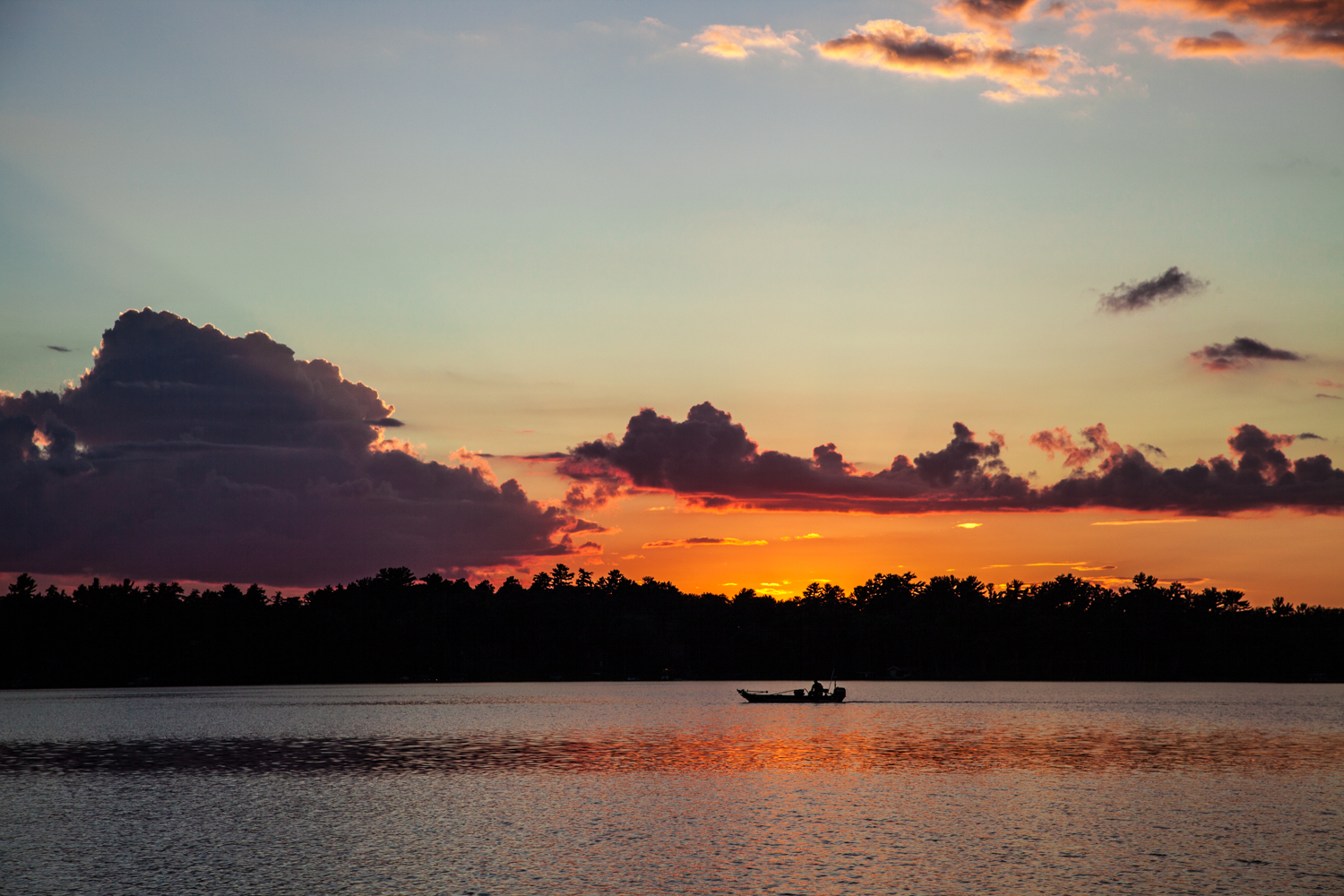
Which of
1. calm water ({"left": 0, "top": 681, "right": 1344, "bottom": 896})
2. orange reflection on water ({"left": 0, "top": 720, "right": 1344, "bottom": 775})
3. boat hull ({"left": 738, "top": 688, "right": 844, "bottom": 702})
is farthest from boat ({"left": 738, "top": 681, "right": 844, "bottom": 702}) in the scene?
orange reflection on water ({"left": 0, "top": 720, "right": 1344, "bottom": 775})

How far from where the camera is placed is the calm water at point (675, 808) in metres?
34.9

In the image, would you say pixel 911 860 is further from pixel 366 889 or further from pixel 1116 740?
pixel 1116 740

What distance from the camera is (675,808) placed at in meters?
49.6

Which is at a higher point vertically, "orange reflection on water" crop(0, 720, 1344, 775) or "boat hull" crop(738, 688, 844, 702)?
"orange reflection on water" crop(0, 720, 1344, 775)

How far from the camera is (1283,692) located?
188m

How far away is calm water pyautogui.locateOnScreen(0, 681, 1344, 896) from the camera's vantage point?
3494 cm

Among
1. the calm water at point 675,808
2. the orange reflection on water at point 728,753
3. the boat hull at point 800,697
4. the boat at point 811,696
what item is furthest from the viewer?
the boat at point 811,696

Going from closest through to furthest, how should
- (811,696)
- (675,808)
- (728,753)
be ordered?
(675,808) < (728,753) < (811,696)

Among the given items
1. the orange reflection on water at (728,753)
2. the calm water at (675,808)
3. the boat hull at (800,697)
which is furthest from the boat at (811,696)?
the orange reflection on water at (728,753)

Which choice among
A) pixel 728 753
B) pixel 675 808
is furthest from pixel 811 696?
pixel 675 808

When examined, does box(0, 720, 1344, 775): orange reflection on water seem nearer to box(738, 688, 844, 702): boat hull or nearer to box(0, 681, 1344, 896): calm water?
box(0, 681, 1344, 896): calm water

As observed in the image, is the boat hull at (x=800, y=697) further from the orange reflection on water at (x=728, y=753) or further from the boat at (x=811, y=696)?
the orange reflection on water at (x=728, y=753)

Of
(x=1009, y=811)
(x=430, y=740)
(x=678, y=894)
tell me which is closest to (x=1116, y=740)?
(x=1009, y=811)

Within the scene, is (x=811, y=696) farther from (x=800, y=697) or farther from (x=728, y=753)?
(x=728, y=753)
